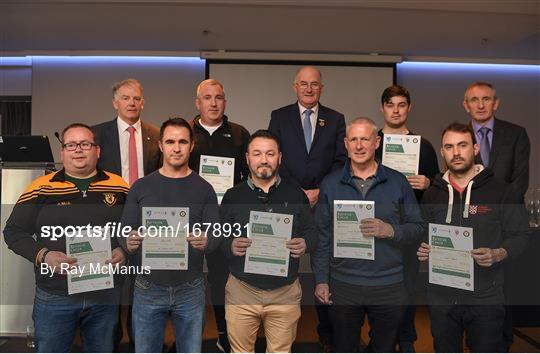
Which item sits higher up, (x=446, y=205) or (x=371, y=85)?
(x=371, y=85)

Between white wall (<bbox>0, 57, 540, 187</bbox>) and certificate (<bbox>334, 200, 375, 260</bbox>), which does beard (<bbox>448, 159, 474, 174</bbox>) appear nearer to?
certificate (<bbox>334, 200, 375, 260</bbox>)

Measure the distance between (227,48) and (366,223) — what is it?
409 cm

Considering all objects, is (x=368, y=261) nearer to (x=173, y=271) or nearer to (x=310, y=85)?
(x=173, y=271)

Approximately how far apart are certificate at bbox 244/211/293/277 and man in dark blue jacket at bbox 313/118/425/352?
0.23 meters

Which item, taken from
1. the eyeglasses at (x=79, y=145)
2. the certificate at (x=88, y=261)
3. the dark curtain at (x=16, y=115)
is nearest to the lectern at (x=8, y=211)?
the eyeglasses at (x=79, y=145)

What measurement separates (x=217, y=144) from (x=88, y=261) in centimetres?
109

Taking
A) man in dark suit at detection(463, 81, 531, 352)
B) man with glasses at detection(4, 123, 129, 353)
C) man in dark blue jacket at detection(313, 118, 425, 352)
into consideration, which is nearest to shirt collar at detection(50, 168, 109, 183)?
man with glasses at detection(4, 123, 129, 353)

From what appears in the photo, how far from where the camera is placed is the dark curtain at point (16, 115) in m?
6.77

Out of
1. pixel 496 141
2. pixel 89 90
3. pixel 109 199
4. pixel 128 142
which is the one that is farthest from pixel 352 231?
pixel 89 90

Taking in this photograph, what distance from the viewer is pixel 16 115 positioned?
6.82 m

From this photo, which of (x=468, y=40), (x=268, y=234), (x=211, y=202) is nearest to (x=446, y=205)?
(x=268, y=234)

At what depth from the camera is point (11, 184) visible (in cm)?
336

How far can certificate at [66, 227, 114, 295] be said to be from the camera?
2.53 meters

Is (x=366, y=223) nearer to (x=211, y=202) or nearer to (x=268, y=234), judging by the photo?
(x=268, y=234)
